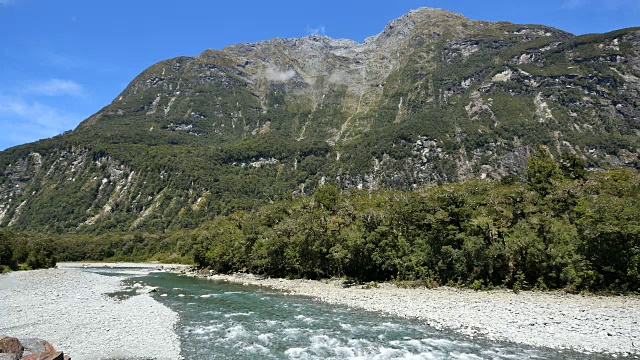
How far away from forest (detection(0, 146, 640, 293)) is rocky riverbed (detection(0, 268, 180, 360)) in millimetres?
25520

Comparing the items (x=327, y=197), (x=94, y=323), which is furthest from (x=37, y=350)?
(x=327, y=197)

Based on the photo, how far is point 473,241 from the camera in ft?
130

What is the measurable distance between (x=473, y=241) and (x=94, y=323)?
36043mm

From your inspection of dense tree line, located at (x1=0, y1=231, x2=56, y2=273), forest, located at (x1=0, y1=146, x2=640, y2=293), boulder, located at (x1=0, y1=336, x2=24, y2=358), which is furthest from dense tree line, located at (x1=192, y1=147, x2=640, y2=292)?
dense tree line, located at (x1=0, y1=231, x2=56, y2=273)

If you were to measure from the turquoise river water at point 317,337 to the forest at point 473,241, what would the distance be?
16613 mm

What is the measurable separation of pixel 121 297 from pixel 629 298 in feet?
157

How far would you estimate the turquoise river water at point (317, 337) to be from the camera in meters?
18.4

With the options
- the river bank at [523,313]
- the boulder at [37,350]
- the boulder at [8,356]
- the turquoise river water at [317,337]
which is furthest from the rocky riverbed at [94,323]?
the river bank at [523,313]


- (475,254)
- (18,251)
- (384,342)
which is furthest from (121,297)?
(18,251)

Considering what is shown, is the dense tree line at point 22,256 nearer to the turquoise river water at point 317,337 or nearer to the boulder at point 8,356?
the turquoise river water at point 317,337

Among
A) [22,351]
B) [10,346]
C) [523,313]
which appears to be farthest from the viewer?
[523,313]

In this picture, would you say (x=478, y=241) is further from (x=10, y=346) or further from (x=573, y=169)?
(x=573, y=169)

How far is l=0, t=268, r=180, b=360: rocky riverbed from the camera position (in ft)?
62.0

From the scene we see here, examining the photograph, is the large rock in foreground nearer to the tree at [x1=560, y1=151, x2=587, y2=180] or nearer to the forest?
the forest
